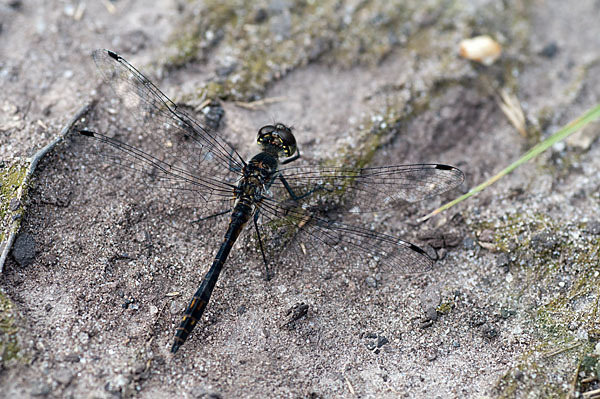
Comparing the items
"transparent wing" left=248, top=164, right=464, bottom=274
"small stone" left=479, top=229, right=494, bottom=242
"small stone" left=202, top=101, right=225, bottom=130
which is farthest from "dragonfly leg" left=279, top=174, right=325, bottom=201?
"small stone" left=479, top=229, right=494, bottom=242

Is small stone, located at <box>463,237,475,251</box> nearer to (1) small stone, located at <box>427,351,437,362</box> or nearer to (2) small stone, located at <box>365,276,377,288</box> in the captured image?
(2) small stone, located at <box>365,276,377,288</box>

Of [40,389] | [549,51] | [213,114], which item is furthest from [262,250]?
[549,51]

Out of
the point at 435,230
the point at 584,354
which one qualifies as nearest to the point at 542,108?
the point at 435,230

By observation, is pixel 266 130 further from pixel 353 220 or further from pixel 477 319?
pixel 477 319

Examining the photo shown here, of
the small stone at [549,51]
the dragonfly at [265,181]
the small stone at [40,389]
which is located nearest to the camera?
the small stone at [40,389]

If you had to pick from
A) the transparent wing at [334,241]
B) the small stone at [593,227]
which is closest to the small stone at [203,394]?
the transparent wing at [334,241]

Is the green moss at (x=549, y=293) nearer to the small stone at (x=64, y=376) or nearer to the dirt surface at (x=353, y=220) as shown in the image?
the dirt surface at (x=353, y=220)

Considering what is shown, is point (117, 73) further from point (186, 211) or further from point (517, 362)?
point (517, 362)
